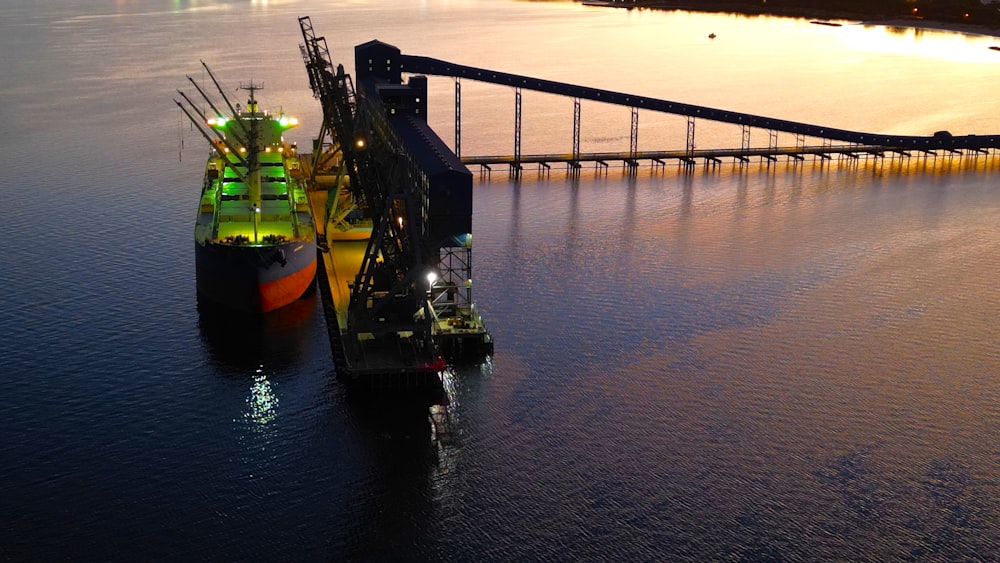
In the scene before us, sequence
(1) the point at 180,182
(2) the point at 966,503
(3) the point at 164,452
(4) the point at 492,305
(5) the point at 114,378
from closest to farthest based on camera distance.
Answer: (2) the point at 966,503, (3) the point at 164,452, (5) the point at 114,378, (4) the point at 492,305, (1) the point at 180,182

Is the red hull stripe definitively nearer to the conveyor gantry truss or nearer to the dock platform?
the dock platform

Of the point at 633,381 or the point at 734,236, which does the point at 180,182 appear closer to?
the point at 734,236

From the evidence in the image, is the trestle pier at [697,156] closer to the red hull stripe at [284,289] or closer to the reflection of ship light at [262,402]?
the red hull stripe at [284,289]

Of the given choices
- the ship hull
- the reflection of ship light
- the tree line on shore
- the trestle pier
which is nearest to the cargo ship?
the ship hull

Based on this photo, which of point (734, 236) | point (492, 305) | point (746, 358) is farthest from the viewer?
point (734, 236)

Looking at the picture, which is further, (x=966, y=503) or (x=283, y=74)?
(x=283, y=74)

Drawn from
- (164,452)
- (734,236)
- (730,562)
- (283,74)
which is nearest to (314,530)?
(164,452)

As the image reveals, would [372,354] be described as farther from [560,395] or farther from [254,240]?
[254,240]
